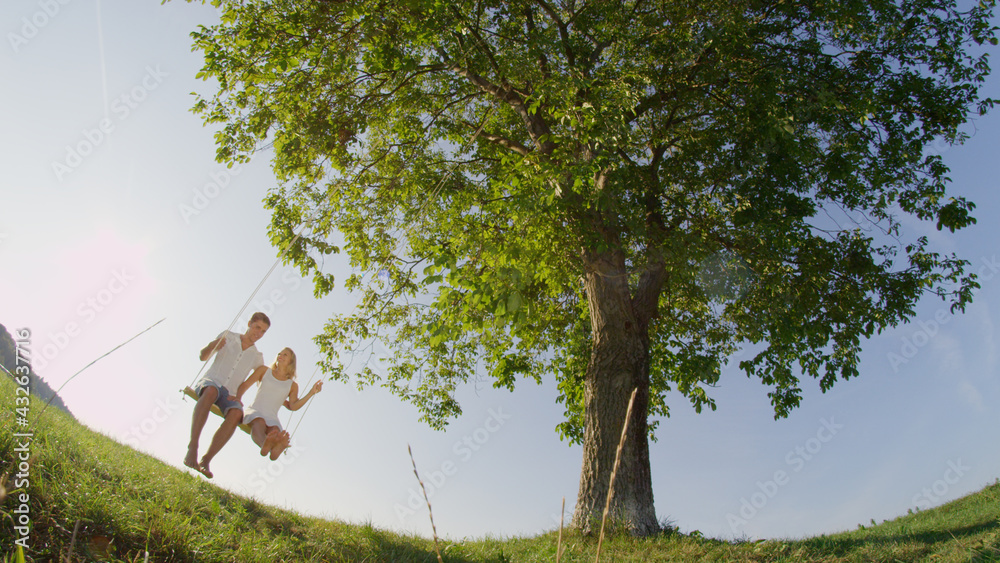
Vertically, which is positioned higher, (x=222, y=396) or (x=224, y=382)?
(x=224, y=382)

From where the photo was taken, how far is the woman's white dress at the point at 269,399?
19.1 ft

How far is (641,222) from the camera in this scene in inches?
338

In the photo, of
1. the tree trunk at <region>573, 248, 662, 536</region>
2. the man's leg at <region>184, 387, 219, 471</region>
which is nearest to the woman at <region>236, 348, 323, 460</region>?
the man's leg at <region>184, 387, 219, 471</region>

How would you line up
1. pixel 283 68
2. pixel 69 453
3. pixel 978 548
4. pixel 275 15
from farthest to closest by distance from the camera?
pixel 275 15 < pixel 283 68 < pixel 978 548 < pixel 69 453

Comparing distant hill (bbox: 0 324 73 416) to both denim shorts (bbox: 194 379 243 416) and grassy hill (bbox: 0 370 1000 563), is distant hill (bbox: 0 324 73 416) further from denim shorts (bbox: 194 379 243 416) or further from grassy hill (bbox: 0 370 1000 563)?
denim shorts (bbox: 194 379 243 416)

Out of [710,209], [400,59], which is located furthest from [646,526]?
[400,59]

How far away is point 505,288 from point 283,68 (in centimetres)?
430

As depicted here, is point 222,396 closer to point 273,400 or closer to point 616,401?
point 273,400

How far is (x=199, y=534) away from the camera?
4.36 meters

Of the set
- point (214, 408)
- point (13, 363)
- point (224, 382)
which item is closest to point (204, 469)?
point (214, 408)

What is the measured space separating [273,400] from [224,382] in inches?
21.1

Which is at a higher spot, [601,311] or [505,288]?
[601,311]

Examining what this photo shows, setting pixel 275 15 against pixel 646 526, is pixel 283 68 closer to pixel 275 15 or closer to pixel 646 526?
pixel 275 15

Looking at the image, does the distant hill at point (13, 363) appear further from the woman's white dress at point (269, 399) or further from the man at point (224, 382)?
the woman's white dress at point (269, 399)
